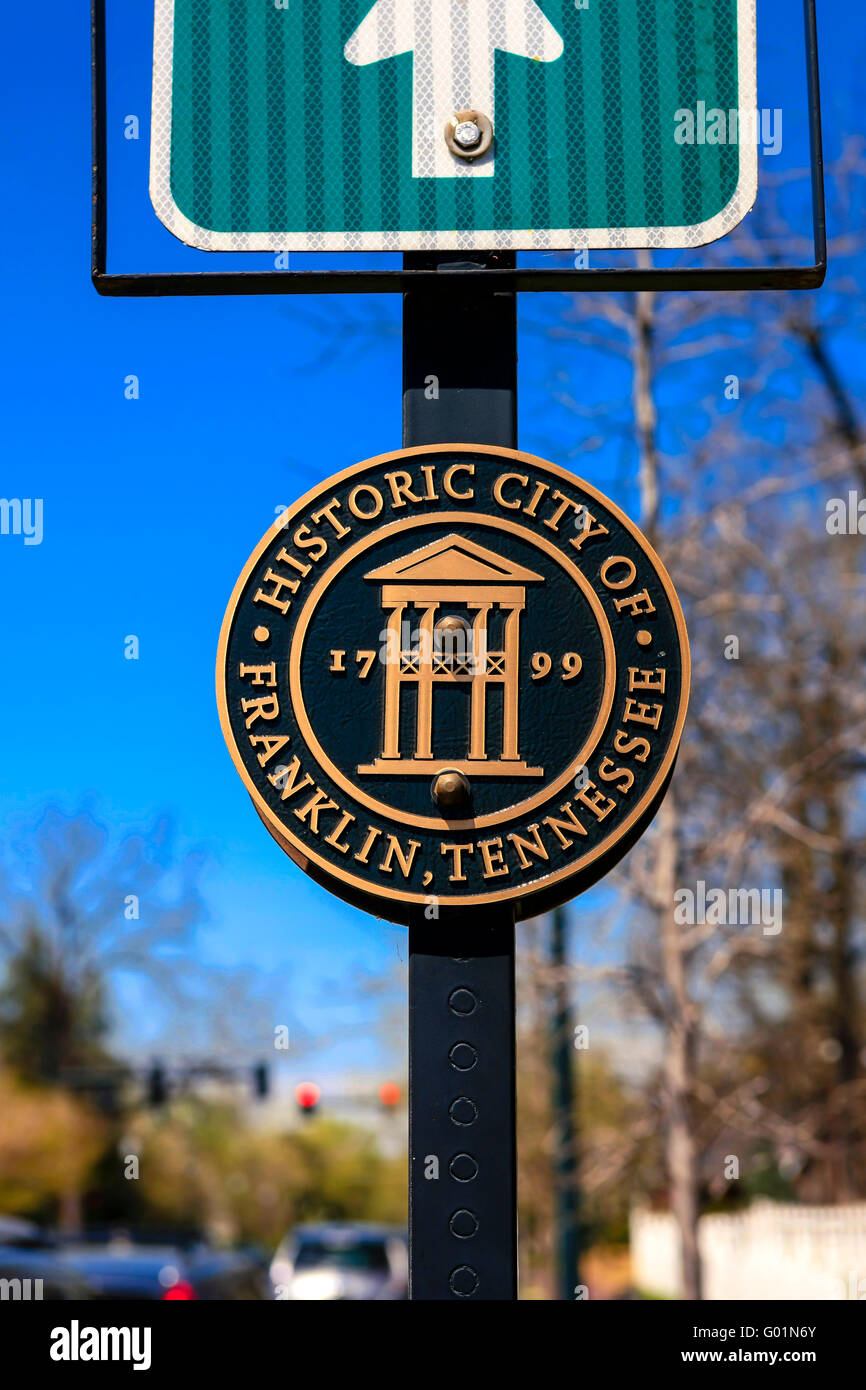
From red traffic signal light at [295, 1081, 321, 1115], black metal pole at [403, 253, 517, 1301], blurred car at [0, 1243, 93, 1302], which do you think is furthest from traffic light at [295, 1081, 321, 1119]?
black metal pole at [403, 253, 517, 1301]

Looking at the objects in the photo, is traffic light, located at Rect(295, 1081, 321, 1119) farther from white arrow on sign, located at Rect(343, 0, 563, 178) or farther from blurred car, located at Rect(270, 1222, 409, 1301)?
white arrow on sign, located at Rect(343, 0, 563, 178)

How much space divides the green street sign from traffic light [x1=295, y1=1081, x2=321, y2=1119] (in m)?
16.0

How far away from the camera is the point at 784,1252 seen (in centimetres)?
1405

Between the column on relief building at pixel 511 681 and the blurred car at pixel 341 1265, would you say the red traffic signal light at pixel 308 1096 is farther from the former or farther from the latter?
the column on relief building at pixel 511 681

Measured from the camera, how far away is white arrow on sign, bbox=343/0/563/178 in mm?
3361

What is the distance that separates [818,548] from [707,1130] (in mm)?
5082

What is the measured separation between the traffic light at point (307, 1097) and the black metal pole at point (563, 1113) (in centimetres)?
660

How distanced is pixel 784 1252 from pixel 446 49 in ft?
42.2

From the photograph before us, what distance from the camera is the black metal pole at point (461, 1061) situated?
9.94 ft

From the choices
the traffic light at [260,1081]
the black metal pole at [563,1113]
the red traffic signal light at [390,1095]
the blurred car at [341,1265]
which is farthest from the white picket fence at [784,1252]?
the traffic light at [260,1081]

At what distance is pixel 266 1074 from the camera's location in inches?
1004

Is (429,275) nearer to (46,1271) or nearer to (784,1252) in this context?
(46,1271)
